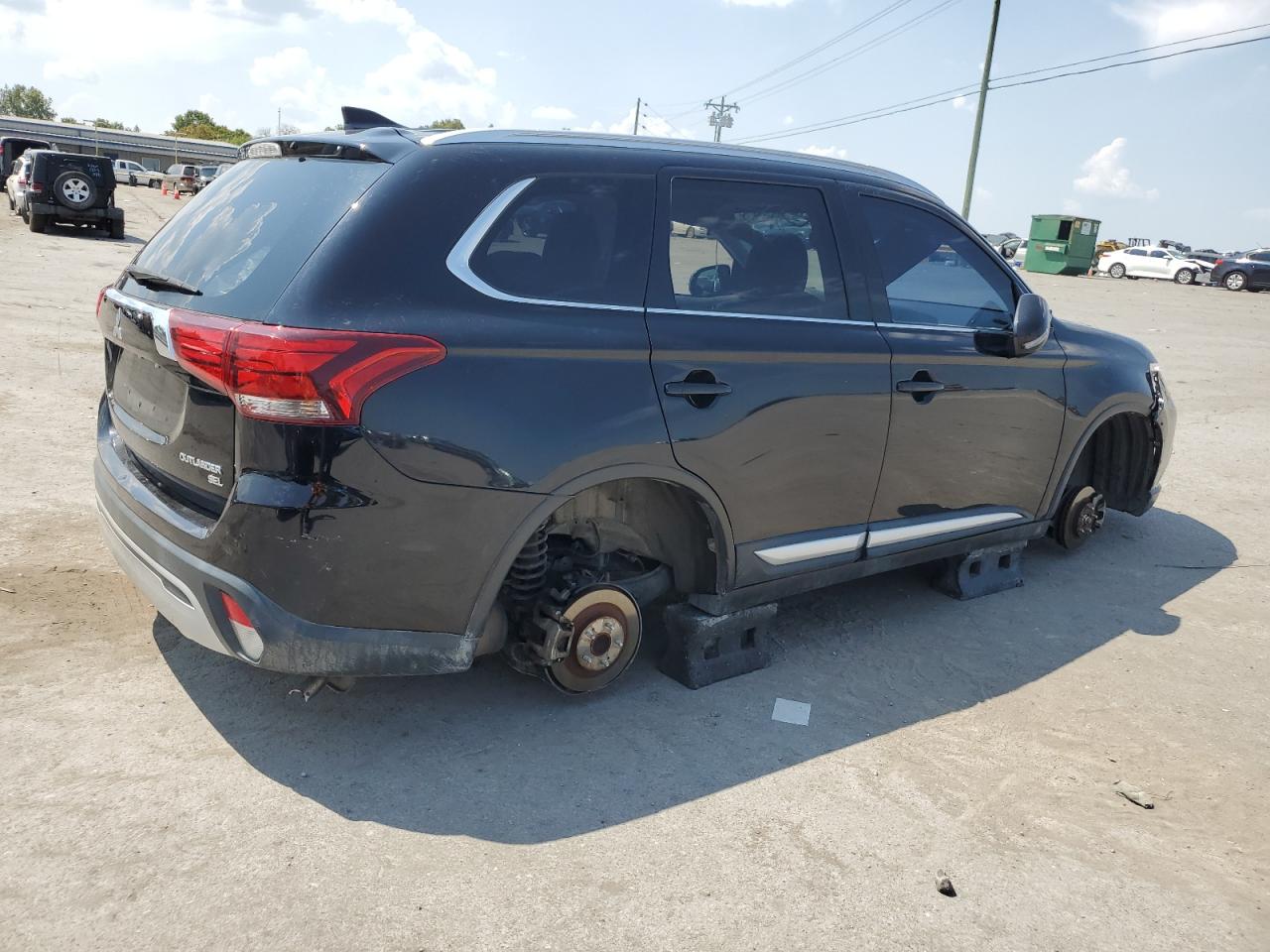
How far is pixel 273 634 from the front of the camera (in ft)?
9.58

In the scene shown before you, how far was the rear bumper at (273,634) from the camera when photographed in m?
2.92

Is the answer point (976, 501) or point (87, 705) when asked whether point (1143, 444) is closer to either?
point (976, 501)

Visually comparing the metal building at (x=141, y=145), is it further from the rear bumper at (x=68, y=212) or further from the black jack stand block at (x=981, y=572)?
the black jack stand block at (x=981, y=572)

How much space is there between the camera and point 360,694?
3.67 m

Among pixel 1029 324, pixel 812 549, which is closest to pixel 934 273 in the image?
pixel 1029 324

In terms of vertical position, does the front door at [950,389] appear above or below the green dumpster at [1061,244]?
below

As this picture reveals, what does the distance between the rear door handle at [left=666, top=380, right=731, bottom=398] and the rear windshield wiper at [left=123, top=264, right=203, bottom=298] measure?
1.50 metres

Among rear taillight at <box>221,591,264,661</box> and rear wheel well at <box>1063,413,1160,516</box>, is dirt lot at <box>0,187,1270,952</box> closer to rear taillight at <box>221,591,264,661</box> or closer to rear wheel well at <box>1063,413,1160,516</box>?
rear taillight at <box>221,591,264,661</box>

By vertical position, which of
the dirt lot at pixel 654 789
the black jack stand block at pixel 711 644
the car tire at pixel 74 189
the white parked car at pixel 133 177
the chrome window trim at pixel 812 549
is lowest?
the dirt lot at pixel 654 789

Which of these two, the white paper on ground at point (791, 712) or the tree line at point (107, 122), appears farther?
the tree line at point (107, 122)

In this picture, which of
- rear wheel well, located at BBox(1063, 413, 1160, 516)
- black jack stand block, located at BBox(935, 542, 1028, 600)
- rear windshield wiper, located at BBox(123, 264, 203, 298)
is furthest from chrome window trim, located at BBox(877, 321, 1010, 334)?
rear windshield wiper, located at BBox(123, 264, 203, 298)

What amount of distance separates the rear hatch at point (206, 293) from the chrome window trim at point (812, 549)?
1.91 m

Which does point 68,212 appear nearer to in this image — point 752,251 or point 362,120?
point 362,120

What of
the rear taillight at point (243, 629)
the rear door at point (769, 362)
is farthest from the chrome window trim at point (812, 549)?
the rear taillight at point (243, 629)
